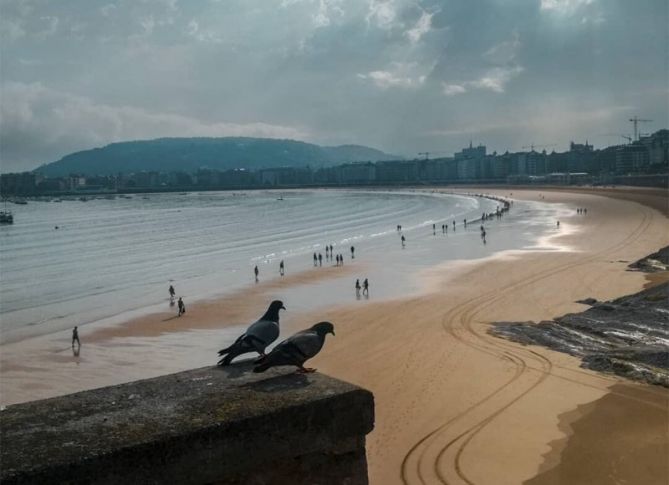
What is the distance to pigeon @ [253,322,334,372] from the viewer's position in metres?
4.14

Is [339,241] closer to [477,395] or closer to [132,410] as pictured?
[477,395]

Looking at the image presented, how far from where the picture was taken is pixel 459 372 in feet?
45.4

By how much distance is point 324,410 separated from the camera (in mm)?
3434

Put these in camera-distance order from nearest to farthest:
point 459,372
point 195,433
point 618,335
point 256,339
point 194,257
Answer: point 195,433, point 256,339, point 459,372, point 618,335, point 194,257

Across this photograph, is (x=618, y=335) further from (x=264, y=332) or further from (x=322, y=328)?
(x=264, y=332)

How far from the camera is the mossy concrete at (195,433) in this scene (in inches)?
115

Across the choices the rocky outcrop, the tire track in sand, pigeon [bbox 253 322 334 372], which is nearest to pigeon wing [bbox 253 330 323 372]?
pigeon [bbox 253 322 334 372]

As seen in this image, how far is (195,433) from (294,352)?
1276 millimetres

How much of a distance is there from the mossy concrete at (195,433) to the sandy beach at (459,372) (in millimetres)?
5582

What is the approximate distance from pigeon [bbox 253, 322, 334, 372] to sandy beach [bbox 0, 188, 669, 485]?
480 centimetres

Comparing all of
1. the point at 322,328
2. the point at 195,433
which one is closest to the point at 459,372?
the point at 322,328

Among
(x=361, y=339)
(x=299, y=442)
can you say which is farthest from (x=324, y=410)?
(x=361, y=339)

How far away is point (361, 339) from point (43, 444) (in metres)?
16.1

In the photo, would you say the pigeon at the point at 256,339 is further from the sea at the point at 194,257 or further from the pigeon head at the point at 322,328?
the sea at the point at 194,257
